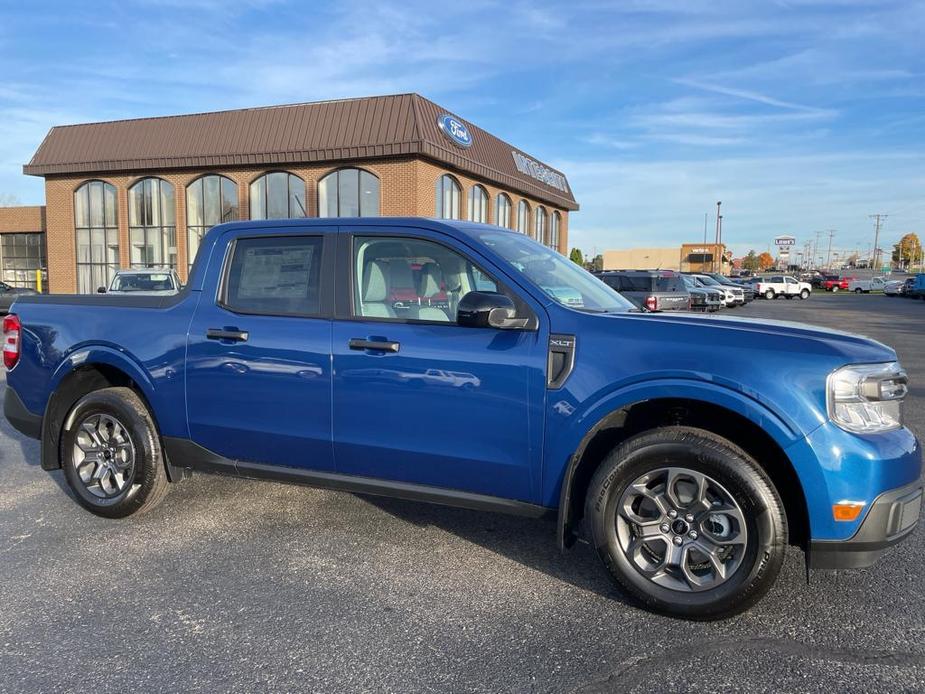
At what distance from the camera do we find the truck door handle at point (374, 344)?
377 centimetres

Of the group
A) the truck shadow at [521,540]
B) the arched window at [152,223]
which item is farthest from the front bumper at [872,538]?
the arched window at [152,223]

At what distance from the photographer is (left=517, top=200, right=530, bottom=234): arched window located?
36688 millimetres

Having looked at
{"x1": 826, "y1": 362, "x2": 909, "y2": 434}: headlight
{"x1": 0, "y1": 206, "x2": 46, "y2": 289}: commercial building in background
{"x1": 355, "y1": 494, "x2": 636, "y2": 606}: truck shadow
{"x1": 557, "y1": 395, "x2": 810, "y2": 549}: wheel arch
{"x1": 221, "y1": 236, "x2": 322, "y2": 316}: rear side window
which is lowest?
{"x1": 355, "y1": 494, "x2": 636, "y2": 606}: truck shadow

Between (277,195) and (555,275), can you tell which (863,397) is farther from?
(277,195)

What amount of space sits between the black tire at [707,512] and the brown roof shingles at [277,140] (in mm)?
23694

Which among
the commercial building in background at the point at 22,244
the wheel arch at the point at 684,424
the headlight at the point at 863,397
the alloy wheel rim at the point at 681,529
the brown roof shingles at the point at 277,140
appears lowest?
the alloy wheel rim at the point at 681,529

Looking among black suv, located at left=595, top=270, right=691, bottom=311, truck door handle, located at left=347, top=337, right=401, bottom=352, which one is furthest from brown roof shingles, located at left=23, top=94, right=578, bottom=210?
truck door handle, located at left=347, top=337, right=401, bottom=352

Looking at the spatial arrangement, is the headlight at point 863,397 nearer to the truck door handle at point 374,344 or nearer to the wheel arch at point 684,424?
the wheel arch at point 684,424

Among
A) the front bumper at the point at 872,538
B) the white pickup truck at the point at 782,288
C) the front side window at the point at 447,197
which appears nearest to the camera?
the front bumper at the point at 872,538

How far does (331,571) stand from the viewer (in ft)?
12.6

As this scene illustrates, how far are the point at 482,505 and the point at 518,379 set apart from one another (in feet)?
2.27

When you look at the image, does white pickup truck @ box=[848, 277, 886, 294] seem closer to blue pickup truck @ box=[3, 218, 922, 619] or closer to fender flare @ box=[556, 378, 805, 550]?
blue pickup truck @ box=[3, 218, 922, 619]

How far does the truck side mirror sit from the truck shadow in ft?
3.30

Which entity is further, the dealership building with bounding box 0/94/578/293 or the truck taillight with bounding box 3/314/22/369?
the dealership building with bounding box 0/94/578/293
